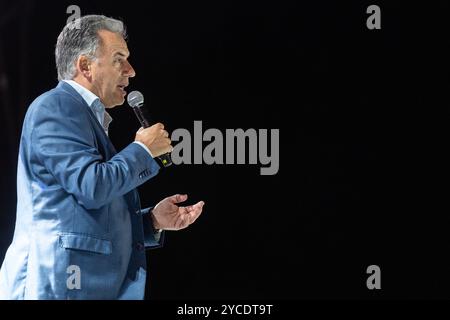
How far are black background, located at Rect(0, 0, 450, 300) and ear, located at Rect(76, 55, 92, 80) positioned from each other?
1.13 meters

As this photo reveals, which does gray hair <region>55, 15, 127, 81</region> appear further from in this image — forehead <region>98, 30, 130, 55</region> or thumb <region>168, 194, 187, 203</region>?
thumb <region>168, 194, 187, 203</region>

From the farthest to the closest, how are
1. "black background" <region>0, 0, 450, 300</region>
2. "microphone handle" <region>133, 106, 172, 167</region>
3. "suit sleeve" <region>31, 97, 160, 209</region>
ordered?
"black background" <region>0, 0, 450, 300</region> → "microphone handle" <region>133, 106, 172, 167</region> → "suit sleeve" <region>31, 97, 160, 209</region>

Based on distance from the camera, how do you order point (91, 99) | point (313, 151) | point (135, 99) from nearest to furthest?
point (91, 99), point (135, 99), point (313, 151)

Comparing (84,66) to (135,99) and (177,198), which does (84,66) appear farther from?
(177,198)

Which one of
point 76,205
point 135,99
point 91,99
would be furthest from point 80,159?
point 135,99

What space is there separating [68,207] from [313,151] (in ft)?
5.32

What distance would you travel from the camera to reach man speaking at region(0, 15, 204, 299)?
5.07 feet

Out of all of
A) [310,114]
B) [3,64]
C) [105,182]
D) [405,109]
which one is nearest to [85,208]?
[105,182]

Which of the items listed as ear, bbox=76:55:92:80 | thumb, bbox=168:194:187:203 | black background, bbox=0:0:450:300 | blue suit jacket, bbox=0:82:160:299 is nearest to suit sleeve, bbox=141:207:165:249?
thumb, bbox=168:194:187:203

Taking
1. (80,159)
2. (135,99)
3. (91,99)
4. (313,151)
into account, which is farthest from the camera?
(313,151)

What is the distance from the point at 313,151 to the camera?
303 centimetres

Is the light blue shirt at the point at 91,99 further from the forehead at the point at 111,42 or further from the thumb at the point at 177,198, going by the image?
the thumb at the point at 177,198

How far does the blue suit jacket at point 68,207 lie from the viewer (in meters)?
1.54

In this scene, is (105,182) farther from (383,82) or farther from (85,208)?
(383,82)
